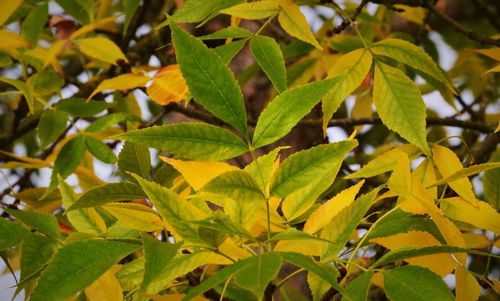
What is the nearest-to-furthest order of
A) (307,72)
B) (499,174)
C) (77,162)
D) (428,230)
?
(428,230), (499,174), (77,162), (307,72)

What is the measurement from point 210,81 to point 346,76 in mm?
→ 298

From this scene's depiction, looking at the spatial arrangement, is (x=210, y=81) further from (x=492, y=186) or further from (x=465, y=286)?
(x=492, y=186)

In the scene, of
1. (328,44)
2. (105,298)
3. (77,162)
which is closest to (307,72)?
(328,44)

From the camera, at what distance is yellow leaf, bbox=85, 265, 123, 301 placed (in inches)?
27.3

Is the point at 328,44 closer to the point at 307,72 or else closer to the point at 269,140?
the point at 307,72

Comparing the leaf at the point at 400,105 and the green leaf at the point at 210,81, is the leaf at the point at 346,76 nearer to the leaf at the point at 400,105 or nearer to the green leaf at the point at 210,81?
the leaf at the point at 400,105

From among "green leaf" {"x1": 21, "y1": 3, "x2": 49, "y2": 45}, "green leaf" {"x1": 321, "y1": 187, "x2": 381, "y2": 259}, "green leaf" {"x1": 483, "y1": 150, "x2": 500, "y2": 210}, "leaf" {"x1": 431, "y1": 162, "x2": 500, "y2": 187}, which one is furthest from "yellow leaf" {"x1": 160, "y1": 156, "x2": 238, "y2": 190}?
"green leaf" {"x1": 21, "y1": 3, "x2": 49, "y2": 45}

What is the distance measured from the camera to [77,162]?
3.97 ft

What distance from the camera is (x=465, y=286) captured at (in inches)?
28.9

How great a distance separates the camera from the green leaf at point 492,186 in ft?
3.09

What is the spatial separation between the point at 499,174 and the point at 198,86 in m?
0.49

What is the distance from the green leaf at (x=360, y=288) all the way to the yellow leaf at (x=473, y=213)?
185 mm

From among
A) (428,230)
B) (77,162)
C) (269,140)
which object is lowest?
(77,162)

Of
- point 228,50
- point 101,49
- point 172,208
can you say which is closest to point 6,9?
point 101,49
